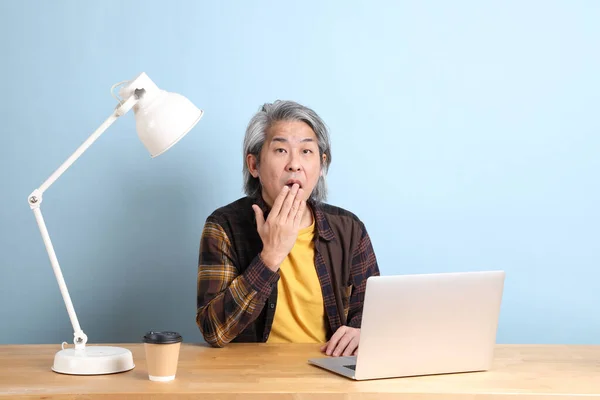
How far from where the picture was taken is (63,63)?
2.35m

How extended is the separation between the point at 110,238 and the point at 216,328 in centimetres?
81

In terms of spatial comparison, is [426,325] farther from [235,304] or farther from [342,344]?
[235,304]

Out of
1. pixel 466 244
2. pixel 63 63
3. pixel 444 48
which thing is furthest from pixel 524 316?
pixel 63 63

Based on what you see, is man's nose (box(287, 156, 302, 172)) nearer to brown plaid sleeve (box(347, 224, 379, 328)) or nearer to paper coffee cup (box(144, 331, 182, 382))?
brown plaid sleeve (box(347, 224, 379, 328))

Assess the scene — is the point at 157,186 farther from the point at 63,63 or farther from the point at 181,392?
the point at 181,392

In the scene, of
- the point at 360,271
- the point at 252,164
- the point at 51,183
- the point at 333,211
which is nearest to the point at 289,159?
the point at 252,164

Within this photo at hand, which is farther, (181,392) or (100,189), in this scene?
(100,189)

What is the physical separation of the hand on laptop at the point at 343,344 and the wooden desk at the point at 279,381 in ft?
0.13

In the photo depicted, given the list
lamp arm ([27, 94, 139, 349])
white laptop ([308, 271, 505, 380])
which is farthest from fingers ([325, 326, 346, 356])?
lamp arm ([27, 94, 139, 349])

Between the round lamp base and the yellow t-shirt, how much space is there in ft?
1.95

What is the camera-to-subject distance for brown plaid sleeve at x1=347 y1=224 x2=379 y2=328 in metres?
2.10

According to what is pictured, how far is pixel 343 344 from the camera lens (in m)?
1.68

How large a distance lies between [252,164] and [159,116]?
68 cm

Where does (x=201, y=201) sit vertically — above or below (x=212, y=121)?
below
